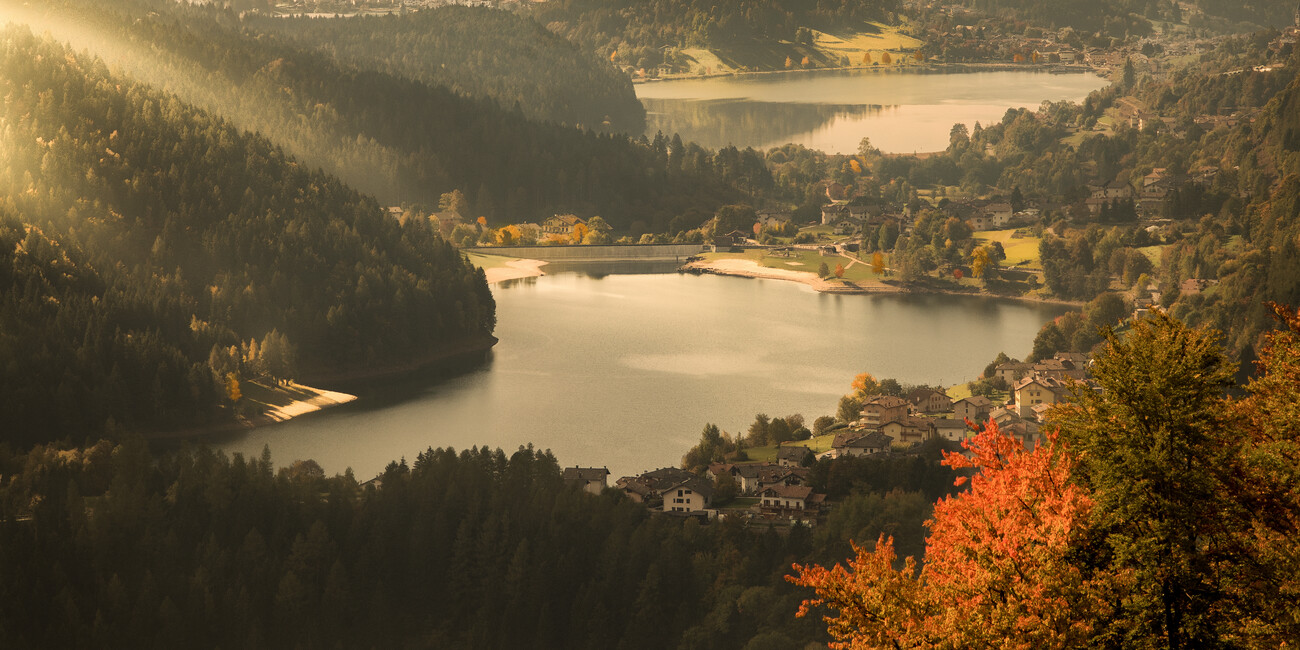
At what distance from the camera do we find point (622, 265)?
88.6 metres

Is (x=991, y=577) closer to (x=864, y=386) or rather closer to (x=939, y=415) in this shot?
(x=939, y=415)

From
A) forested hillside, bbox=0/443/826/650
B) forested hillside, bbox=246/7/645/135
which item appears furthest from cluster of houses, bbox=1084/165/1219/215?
forested hillside, bbox=246/7/645/135

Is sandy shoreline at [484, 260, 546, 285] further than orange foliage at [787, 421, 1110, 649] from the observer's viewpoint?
Yes

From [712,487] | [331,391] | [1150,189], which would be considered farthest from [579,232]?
[712,487]

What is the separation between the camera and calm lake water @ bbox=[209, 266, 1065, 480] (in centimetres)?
4766

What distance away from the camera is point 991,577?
11.6m

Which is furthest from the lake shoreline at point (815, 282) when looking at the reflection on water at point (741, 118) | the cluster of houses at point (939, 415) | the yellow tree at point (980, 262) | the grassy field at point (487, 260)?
the reflection on water at point (741, 118)

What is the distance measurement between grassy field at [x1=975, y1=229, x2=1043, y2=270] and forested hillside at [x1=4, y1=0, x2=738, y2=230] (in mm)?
22373

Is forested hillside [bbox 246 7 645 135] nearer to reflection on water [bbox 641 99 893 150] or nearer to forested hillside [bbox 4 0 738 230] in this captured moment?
reflection on water [bbox 641 99 893 150]

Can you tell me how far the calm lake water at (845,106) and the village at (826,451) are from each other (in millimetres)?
82734

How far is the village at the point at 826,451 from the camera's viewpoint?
38.2 metres

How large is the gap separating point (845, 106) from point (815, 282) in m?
94.0

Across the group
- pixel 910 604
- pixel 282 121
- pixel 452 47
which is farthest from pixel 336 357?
pixel 452 47

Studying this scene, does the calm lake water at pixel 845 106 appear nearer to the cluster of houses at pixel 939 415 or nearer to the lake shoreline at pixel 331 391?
the lake shoreline at pixel 331 391
